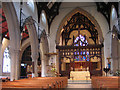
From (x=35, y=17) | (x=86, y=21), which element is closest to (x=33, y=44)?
(x=35, y=17)

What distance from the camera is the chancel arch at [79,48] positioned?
21.9 metres

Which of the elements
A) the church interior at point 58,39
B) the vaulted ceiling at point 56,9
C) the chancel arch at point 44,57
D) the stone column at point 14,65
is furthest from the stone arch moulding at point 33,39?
the stone column at point 14,65

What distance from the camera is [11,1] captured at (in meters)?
10.8

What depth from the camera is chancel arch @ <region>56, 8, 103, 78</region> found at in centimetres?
2190

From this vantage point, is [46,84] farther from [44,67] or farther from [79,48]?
[79,48]

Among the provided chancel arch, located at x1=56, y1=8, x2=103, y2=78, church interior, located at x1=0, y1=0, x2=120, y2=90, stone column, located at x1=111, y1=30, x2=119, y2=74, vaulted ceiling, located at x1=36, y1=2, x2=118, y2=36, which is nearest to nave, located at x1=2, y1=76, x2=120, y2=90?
church interior, located at x1=0, y1=0, x2=120, y2=90

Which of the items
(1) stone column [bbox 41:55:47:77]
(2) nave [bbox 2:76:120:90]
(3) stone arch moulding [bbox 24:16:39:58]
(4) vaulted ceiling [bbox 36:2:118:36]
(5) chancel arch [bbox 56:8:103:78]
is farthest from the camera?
(5) chancel arch [bbox 56:8:103:78]

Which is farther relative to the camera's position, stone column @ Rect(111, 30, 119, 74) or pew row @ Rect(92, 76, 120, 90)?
stone column @ Rect(111, 30, 119, 74)

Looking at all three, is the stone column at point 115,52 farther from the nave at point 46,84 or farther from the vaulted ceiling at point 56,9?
the nave at point 46,84

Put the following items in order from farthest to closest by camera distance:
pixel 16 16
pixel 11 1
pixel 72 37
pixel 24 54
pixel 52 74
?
pixel 72 37 → pixel 24 54 → pixel 52 74 → pixel 16 16 → pixel 11 1

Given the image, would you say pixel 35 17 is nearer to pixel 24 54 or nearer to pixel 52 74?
pixel 52 74

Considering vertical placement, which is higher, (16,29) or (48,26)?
(48,26)

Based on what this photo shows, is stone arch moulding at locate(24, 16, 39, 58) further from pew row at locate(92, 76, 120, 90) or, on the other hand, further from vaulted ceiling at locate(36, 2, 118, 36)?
pew row at locate(92, 76, 120, 90)

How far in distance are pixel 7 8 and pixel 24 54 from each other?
15.0 m
